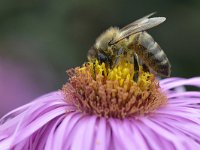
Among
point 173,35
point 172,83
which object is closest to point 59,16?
point 173,35

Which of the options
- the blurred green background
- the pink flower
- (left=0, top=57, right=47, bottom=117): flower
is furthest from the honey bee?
(left=0, top=57, right=47, bottom=117): flower

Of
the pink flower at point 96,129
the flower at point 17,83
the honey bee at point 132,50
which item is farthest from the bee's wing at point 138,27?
the flower at point 17,83

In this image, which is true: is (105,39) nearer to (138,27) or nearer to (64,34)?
(138,27)

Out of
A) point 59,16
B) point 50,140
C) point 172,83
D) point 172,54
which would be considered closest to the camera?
point 50,140

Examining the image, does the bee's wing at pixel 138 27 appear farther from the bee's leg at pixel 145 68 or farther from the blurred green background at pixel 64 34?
the blurred green background at pixel 64 34

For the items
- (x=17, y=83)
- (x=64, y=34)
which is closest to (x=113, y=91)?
(x=64, y=34)

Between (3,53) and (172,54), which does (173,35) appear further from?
(3,53)
